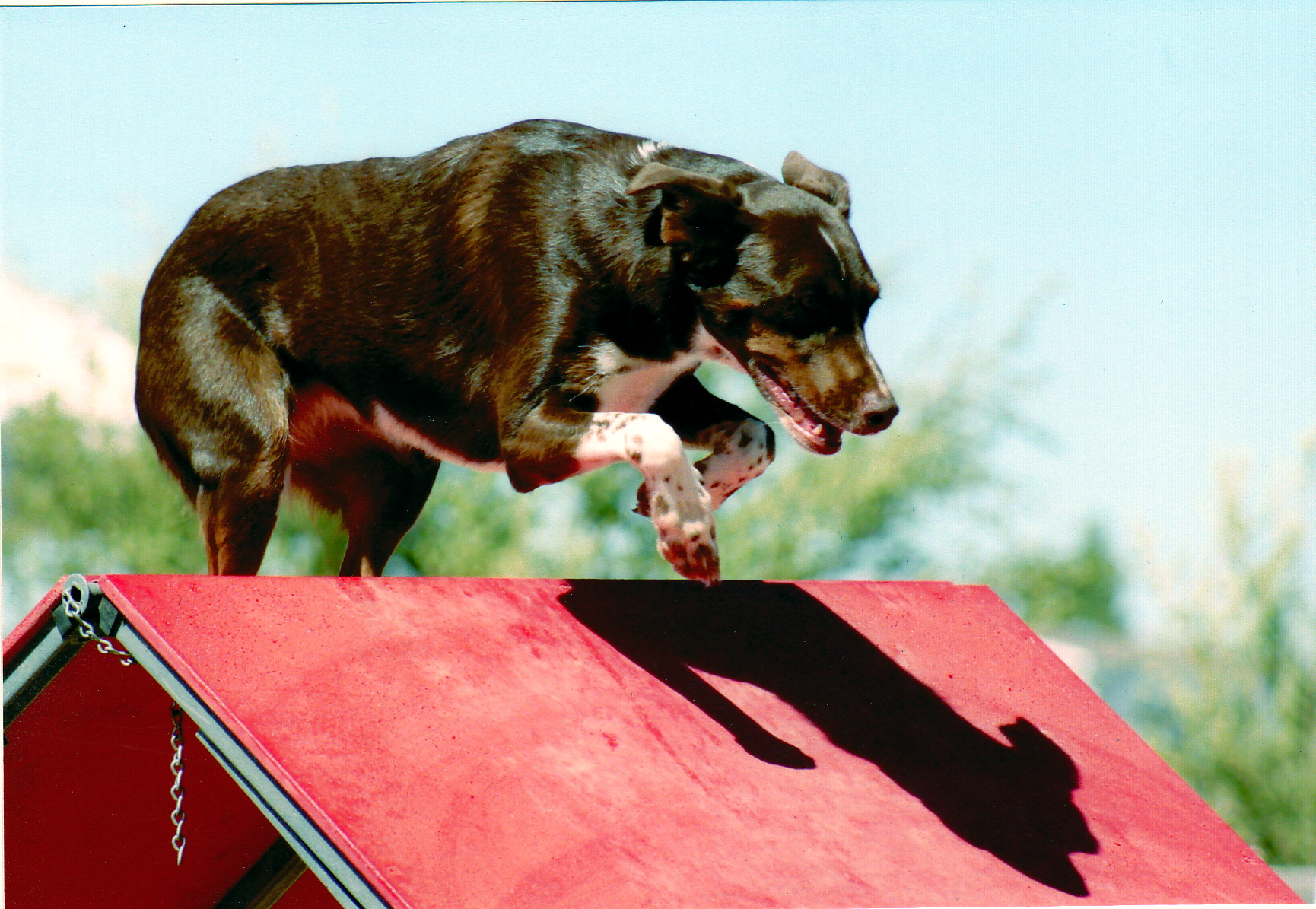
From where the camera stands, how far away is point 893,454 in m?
15.7

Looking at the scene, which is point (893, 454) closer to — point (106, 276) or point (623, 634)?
point (106, 276)

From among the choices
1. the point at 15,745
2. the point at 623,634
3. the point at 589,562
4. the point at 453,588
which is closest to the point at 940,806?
the point at 623,634

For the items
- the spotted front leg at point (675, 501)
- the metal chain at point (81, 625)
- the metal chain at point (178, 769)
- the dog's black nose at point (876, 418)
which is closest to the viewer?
the metal chain at point (81, 625)

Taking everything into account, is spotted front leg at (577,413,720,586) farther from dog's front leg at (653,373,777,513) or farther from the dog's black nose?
the dog's black nose

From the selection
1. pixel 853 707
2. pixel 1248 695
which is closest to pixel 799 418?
pixel 853 707

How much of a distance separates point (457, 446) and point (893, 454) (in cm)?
1222

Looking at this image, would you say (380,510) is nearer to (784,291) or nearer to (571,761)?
(784,291)

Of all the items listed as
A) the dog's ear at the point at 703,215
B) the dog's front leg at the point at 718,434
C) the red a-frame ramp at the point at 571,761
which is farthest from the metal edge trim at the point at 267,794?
the dog's ear at the point at 703,215

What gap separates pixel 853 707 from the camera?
3.52 m

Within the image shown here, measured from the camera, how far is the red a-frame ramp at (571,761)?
97.8 inches

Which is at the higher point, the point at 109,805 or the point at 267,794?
the point at 267,794

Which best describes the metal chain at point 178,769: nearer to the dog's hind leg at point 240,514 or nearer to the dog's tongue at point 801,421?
the dog's hind leg at point 240,514

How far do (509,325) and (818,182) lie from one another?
3.16 ft

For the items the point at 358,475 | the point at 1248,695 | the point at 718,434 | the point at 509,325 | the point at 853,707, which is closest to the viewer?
the point at 853,707
